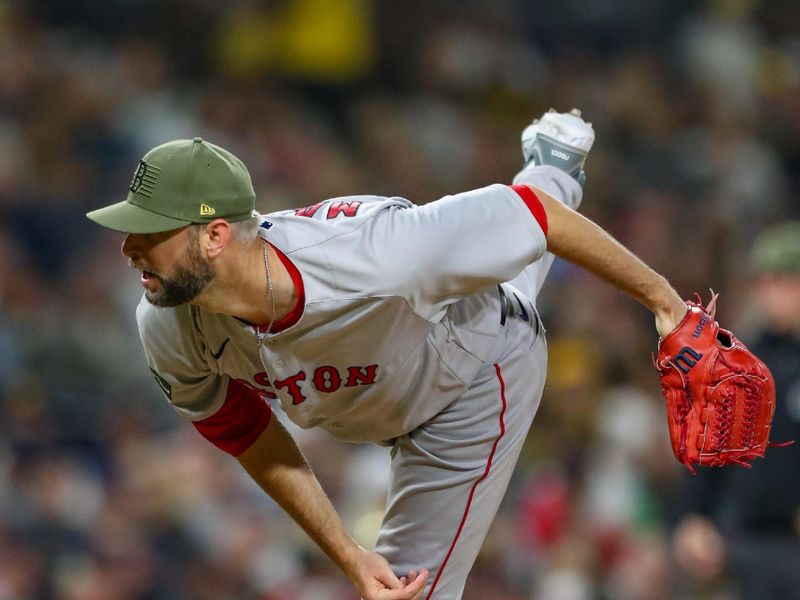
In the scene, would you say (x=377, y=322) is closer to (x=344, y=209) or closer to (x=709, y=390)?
(x=344, y=209)

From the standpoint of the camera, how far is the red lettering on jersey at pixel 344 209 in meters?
2.81

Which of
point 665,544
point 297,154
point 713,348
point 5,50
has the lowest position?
point 665,544

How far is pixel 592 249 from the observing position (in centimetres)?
275

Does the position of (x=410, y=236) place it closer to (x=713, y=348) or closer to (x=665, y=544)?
(x=713, y=348)

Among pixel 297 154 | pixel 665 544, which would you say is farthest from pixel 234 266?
pixel 297 154

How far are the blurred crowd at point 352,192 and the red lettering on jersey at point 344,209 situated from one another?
2.18m

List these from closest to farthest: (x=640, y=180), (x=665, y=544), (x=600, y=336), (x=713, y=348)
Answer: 1. (x=713, y=348)
2. (x=665, y=544)
3. (x=600, y=336)
4. (x=640, y=180)

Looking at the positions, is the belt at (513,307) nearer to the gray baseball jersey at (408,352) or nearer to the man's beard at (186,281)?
the gray baseball jersey at (408,352)

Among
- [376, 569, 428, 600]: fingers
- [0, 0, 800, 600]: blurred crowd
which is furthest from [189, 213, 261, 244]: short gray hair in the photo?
[0, 0, 800, 600]: blurred crowd

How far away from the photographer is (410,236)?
265 centimetres

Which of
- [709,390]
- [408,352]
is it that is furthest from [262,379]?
[709,390]

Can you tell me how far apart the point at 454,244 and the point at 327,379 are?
42 centimetres

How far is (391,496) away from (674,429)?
674 millimetres

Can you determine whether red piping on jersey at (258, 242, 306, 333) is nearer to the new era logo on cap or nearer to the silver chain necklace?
the silver chain necklace
